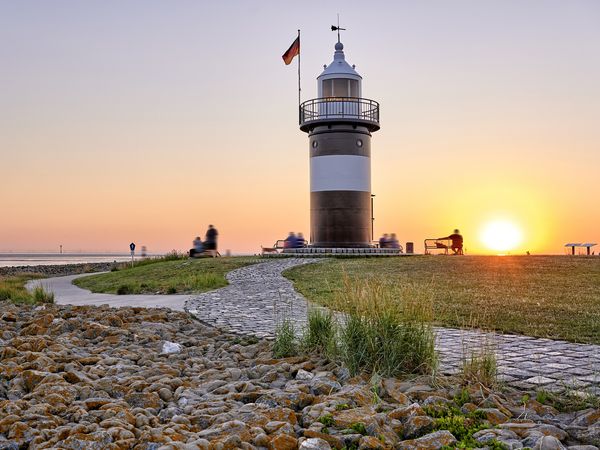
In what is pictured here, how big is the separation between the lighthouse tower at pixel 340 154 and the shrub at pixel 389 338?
2224cm

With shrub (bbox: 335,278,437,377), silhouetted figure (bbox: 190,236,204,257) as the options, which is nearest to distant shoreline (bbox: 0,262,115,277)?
silhouetted figure (bbox: 190,236,204,257)

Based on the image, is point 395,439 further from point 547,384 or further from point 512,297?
point 512,297

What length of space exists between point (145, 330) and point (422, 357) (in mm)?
4290

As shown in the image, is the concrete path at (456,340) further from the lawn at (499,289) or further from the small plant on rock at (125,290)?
the small plant on rock at (125,290)

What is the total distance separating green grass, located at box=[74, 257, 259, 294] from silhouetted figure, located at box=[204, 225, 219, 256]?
5.44 meters

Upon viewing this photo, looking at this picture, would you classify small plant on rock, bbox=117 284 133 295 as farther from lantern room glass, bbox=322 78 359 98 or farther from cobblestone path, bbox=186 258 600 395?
lantern room glass, bbox=322 78 359 98

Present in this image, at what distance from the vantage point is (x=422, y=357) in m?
5.91

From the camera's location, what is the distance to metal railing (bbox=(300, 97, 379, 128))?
28.2m

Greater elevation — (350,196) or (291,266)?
(350,196)

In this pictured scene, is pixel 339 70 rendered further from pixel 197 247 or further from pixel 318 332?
pixel 318 332

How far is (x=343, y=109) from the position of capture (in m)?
28.3

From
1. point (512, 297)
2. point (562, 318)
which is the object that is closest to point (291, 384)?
point (562, 318)

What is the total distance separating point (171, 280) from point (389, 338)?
14.2 metres

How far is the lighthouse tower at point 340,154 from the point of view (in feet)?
92.9
